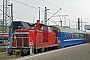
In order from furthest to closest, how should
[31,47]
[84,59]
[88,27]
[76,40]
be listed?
1. [88,27]
2. [76,40]
3. [31,47]
4. [84,59]

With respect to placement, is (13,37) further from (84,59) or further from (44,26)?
(84,59)

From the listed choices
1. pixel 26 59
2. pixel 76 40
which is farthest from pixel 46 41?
pixel 76 40

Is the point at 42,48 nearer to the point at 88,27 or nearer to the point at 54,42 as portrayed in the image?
the point at 54,42

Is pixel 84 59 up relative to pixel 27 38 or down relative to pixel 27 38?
down

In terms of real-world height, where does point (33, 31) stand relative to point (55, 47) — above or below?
above

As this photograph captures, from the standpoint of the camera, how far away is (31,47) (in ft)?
69.2

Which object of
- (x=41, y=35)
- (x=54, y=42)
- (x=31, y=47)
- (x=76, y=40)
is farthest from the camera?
(x=76, y=40)

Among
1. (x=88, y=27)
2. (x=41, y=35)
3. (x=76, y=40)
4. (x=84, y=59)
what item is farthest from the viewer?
(x=88, y=27)

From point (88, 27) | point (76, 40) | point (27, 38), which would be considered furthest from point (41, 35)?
point (88, 27)

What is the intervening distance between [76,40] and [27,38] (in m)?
26.8

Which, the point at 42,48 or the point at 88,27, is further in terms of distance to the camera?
the point at 88,27

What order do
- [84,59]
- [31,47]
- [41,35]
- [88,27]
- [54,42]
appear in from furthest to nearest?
1. [88,27]
2. [54,42]
3. [41,35]
4. [31,47]
5. [84,59]

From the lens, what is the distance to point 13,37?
21.7 meters

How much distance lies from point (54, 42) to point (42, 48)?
17.6ft
